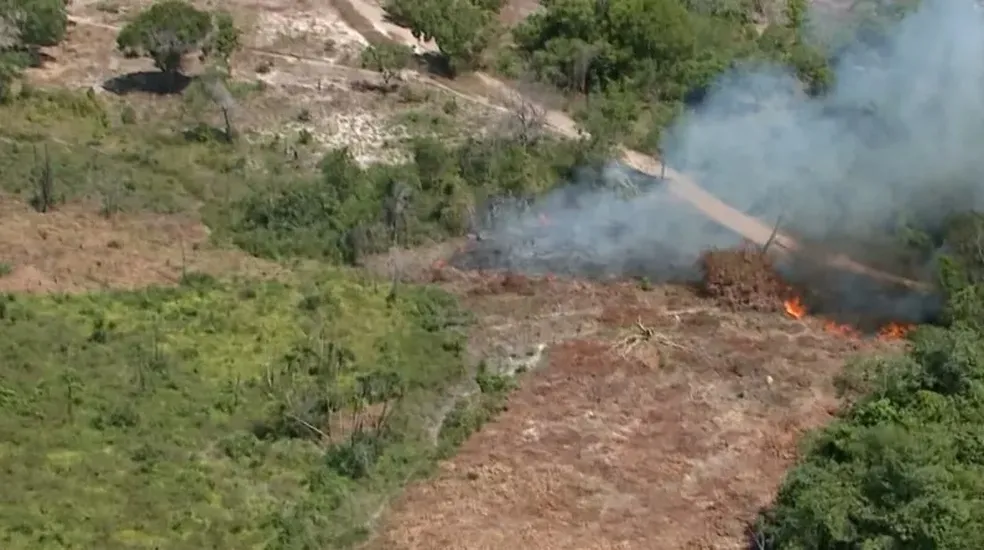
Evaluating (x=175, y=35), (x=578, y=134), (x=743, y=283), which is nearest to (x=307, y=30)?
(x=175, y=35)

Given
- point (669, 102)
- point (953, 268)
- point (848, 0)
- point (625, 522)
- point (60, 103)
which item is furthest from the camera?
point (848, 0)

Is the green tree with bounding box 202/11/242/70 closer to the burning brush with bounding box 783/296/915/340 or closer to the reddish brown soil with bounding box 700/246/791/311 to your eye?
the reddish brown soil with bounding box 700/246/791/311

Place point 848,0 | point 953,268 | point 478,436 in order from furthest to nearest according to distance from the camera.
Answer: point 848,0 < point 953,268 < point 478,436

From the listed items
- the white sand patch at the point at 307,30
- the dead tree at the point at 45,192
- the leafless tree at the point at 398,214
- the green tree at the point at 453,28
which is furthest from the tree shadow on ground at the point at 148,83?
the leafless tree at the point at 398,214

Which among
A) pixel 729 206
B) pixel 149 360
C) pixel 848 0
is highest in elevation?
pixel 848 0

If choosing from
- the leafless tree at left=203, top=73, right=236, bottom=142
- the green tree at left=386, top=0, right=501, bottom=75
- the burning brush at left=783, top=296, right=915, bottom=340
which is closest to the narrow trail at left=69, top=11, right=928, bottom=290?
the green tree at left=386, top=0, right=501, bottom=75

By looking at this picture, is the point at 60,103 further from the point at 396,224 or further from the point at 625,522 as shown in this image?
the point at 625,522

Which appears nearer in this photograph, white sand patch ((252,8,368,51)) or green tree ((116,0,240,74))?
green tree ((116,0,240,74))

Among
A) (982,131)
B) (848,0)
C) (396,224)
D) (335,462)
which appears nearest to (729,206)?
(982,131)
